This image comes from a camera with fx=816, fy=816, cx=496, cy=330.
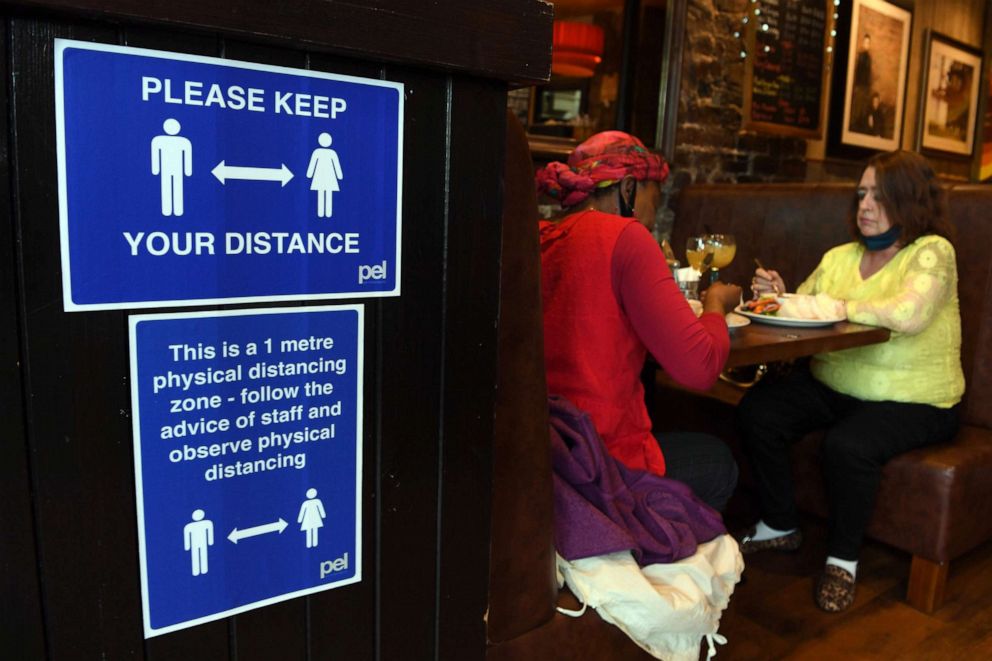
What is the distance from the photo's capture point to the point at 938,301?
243 centimetres

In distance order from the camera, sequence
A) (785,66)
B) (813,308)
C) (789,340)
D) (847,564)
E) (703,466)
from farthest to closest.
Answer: (785,66), (847,564), (813,308), (789,340), (703,466)

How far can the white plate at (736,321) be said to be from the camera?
2129 mm

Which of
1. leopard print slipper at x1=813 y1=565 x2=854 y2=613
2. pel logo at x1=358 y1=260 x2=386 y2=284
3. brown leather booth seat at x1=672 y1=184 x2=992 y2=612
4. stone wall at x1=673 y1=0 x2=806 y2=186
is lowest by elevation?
leopard print slipper at x1=813 y1=565 x2=854 y2=613

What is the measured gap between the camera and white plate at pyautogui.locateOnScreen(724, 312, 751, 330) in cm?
213

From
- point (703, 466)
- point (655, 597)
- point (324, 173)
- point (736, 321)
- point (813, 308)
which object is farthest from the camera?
point (813, 308)

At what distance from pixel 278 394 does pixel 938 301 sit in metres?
2.22

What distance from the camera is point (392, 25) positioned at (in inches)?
32.2

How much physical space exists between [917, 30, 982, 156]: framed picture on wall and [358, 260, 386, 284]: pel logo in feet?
19.6

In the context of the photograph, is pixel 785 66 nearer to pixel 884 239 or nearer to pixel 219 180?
pixel 884 239

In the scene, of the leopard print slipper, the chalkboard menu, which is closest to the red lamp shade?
the chalkboard menu

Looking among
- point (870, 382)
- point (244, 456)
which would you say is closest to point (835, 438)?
point (870, 382)

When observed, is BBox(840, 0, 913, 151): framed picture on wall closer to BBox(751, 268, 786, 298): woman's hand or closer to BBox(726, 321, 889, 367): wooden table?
BBox(751, 268, 786, 298): woman's hand

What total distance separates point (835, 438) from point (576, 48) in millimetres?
2243

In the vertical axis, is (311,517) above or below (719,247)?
below
